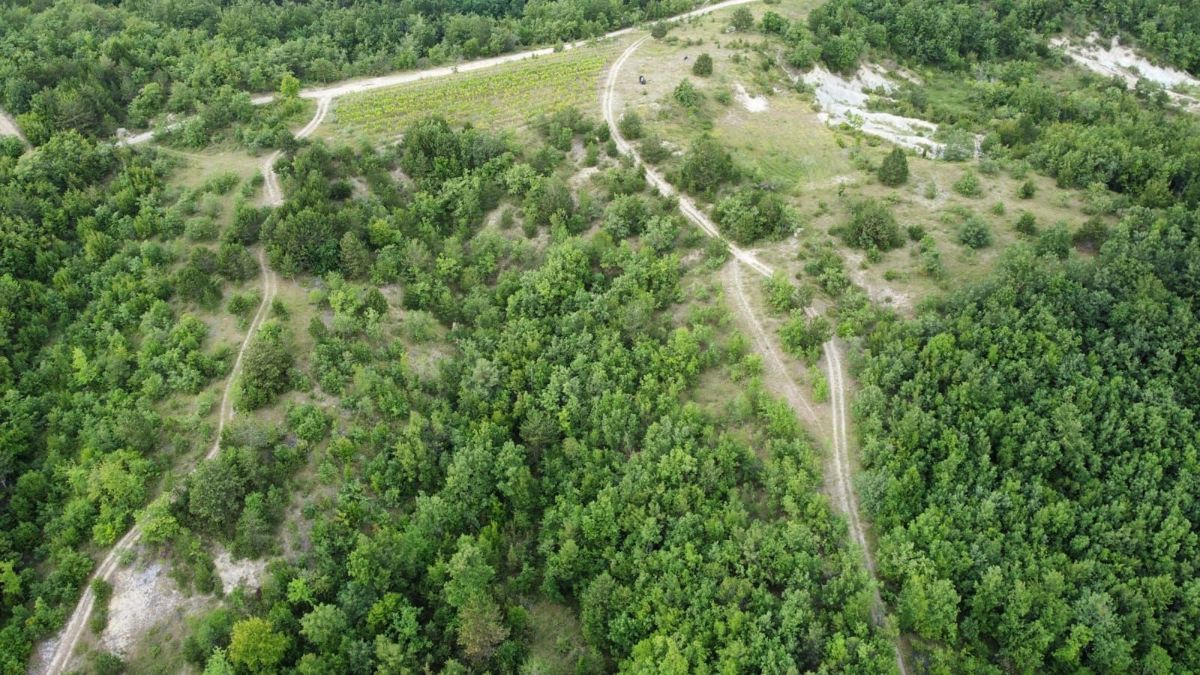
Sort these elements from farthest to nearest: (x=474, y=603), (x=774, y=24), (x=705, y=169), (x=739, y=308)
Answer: (x=774, y=24) → (x=705, y=169) → (x=739, y=308) → (x=474, y=603)

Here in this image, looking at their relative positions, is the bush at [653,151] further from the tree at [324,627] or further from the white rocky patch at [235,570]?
the tree at [324,627]

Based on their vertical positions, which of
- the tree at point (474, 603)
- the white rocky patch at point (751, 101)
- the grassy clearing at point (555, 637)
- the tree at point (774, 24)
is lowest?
the grassy clearing at point (555, 637)

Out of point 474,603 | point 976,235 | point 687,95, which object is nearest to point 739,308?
point 976,235

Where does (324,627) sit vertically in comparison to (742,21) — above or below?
below

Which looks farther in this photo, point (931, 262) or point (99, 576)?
point (931, 262)

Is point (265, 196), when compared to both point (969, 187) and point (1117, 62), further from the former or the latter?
point (1117, 62)

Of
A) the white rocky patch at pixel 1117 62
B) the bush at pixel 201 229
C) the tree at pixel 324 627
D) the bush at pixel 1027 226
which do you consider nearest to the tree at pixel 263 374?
the bush at pixel 201 229
